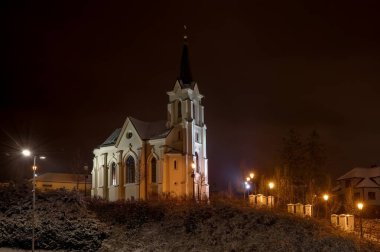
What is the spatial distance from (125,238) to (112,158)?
123ft

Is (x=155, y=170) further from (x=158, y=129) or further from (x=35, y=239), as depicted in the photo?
(x=35, y=239)

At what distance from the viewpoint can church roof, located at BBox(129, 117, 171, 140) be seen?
6238 cm

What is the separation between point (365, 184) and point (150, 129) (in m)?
31.9

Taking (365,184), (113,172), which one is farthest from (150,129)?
(365,184)

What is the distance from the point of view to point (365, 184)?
70.2m

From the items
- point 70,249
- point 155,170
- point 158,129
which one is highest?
point 158,129

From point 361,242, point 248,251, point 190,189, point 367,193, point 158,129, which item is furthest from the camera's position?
point 367,193

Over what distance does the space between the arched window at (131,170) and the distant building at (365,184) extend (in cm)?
2936

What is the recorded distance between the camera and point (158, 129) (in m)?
64.6

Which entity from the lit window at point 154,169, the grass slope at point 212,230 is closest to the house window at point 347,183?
the lit window at point 154,169

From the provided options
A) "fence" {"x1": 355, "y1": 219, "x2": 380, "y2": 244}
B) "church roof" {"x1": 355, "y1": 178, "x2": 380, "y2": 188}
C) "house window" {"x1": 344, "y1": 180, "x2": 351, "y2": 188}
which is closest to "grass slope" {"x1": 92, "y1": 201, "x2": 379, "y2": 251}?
"fence" {"x1": 355, "y1": 219, "x2": 380, "y2": 244}

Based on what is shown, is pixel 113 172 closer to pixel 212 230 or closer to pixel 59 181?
pixel 59 181

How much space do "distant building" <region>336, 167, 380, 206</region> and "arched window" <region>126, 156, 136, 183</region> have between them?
29.4 metres

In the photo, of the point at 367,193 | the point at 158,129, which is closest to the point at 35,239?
the point at 158,129
